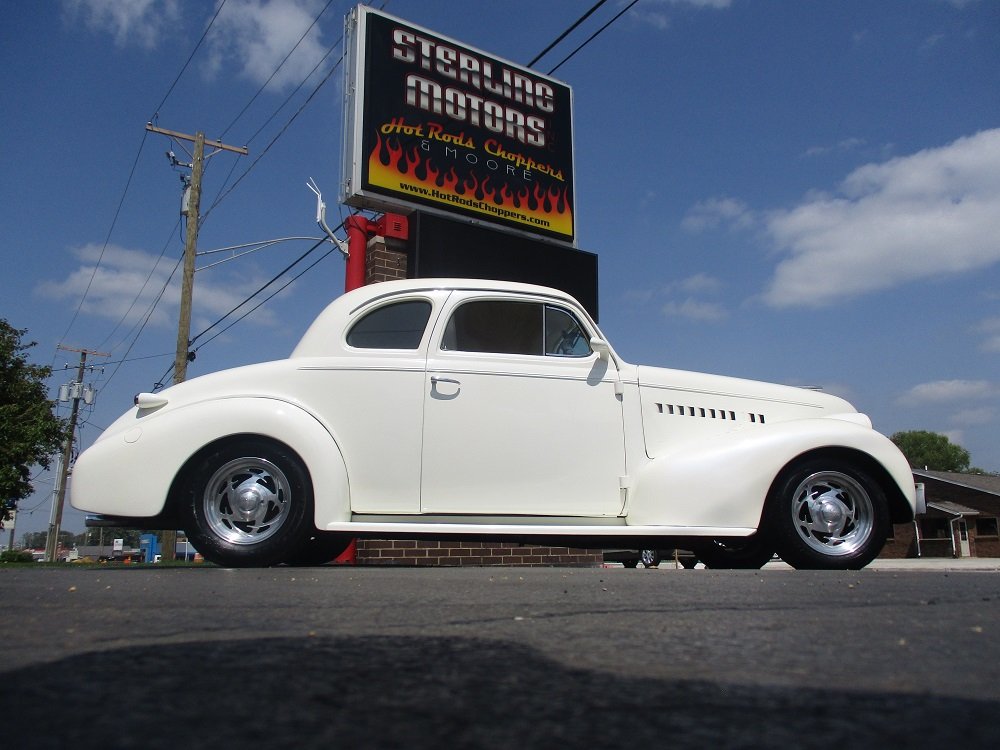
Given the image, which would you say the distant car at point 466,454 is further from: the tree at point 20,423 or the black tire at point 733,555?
the tree at point 20,423

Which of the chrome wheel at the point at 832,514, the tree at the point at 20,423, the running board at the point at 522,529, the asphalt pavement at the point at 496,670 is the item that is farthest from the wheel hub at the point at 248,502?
the tree at the point at 20,423

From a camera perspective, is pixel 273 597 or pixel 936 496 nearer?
pixel 273 597

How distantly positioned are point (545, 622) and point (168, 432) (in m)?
3.40

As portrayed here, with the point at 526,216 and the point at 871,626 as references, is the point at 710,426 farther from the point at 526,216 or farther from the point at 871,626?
the point at 526,216

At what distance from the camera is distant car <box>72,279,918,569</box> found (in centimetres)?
498

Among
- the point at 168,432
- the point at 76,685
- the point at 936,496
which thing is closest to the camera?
the point at 76,685

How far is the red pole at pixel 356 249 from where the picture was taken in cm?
948

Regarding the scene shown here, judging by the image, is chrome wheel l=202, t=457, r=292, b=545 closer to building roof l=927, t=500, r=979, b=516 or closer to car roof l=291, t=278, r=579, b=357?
car roof l=291, t=278, r=579, b=357

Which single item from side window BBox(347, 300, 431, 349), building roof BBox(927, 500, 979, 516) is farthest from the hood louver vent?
building roof BBox(927, 500, 979, 516)

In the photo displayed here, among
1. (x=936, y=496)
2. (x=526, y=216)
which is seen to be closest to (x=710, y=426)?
(x=526, y=216)

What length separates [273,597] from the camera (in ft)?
9.83

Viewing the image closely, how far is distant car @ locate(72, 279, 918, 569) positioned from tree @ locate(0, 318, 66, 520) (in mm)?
20221

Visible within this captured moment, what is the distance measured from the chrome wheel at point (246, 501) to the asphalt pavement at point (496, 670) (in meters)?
1.77

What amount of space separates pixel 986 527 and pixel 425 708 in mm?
41140
